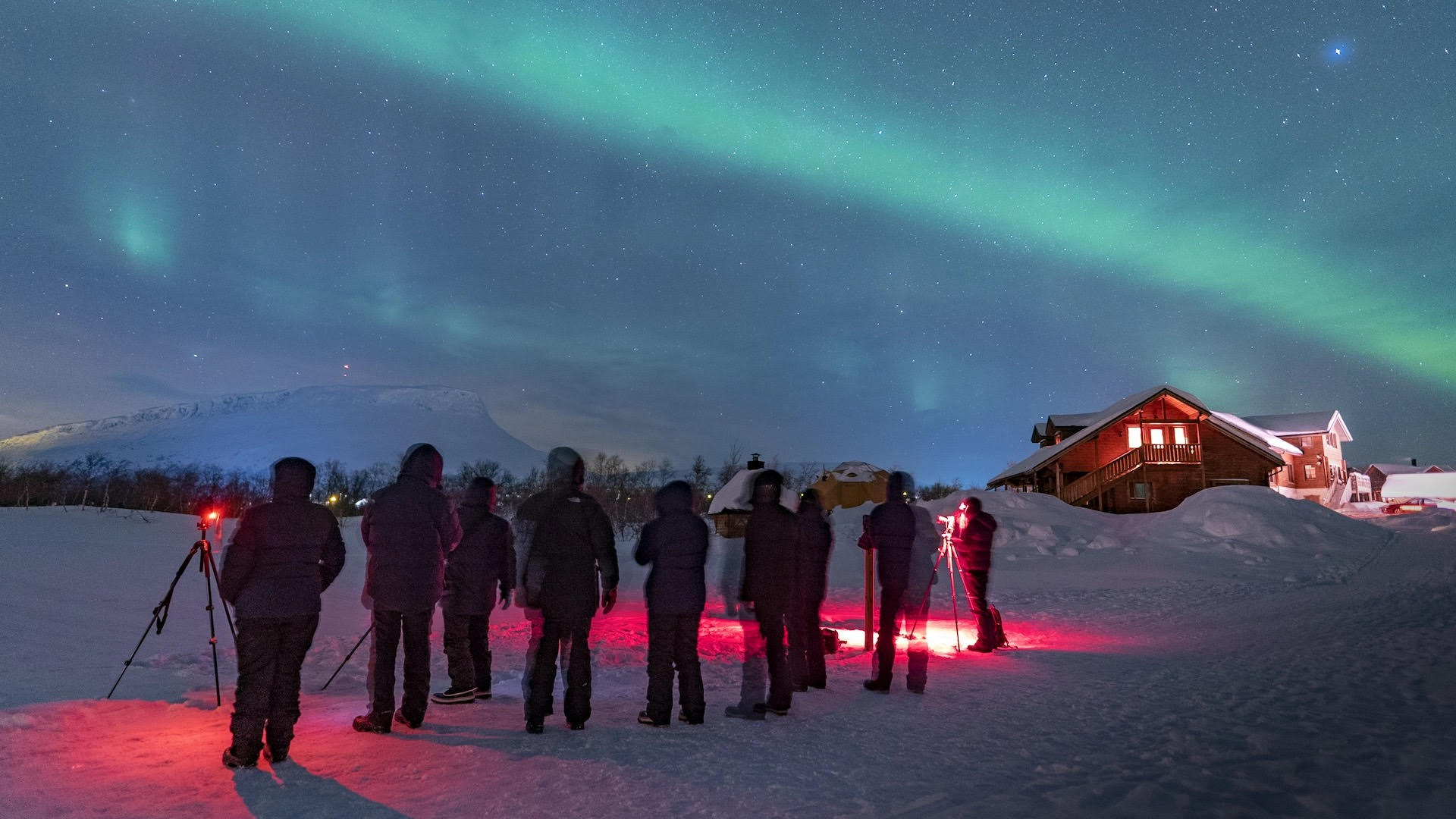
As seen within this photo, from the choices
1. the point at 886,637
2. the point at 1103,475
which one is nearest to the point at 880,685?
the point at 886,637

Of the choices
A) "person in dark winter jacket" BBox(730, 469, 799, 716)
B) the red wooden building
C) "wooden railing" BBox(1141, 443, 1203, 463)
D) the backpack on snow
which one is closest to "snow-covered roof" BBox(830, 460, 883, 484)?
"wooden railing" BBox(1141, 443, 1203, 463)

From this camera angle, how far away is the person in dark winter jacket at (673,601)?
5672 millimetres

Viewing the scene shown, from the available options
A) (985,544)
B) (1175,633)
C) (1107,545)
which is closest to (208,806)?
(985,544)

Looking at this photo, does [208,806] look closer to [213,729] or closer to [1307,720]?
[213,729]

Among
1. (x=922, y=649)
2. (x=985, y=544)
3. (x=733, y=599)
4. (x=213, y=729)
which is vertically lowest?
(x=213, y=729)

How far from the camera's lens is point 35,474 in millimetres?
24188

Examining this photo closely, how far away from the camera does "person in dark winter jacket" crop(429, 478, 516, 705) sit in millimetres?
6395

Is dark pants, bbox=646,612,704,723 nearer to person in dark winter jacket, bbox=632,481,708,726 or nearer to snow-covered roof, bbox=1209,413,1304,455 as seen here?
person in dark winter jacket, bbox=632,481,708,726

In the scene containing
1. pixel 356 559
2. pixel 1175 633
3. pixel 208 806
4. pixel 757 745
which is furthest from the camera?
pixel 356 559

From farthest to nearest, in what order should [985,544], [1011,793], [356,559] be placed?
[356,559] → [985,544] → [1011,793]

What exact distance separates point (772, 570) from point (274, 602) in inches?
142

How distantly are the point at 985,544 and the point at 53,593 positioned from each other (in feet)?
43.9

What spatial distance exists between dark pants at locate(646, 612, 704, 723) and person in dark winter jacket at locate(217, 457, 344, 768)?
90.1 inches

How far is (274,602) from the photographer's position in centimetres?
470
